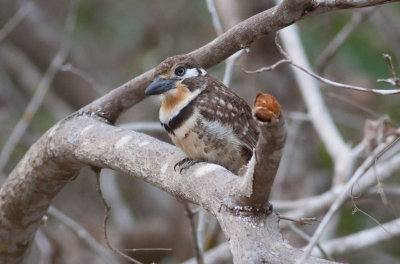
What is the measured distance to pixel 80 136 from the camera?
2.35 m

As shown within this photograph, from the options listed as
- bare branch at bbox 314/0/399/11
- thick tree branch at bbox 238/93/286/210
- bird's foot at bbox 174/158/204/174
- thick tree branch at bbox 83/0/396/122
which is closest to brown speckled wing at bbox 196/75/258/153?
thick tree branch at bbox 83/0/396/122

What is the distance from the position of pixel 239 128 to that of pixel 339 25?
271 centimetres

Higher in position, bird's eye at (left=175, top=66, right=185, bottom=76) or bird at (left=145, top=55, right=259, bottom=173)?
bird's eye at (left=175, top=66, right=185, bottom=76)

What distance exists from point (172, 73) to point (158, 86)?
124mm

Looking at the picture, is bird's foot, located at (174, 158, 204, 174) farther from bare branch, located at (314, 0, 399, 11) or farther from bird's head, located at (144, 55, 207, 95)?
bare branch, located at (314, 0, 399, 11)

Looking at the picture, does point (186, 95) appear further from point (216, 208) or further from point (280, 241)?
point (280, 241)

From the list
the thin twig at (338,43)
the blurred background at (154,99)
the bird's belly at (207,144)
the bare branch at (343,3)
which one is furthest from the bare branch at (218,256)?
the bare branch at (343,3)

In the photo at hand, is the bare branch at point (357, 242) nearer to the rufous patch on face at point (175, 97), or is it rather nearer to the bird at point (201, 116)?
the bird at point (201, 116)

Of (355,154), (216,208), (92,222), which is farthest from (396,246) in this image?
(216,208)

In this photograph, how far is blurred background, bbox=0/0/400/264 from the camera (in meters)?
4.32

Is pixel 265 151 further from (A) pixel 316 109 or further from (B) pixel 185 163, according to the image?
(A) pixel 316 109

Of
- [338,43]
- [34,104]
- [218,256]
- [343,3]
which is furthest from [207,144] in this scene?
[338,43]

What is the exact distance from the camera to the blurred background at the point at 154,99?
4320 millimetres

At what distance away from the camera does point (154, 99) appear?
172 inches
